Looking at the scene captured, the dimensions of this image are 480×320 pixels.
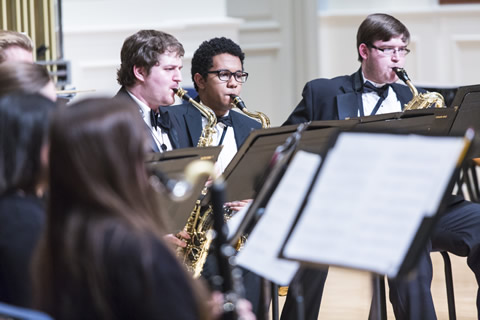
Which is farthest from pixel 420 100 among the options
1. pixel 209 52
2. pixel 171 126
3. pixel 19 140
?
pixel 19 140

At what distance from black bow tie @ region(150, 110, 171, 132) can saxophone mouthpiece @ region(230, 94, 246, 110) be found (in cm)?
29

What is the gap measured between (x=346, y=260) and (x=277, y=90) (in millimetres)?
4454

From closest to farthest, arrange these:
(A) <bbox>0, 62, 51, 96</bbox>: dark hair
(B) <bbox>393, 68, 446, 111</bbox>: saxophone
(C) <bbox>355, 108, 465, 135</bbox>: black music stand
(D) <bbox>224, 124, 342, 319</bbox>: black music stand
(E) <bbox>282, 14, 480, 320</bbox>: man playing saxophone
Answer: (A) <bbox>0, 62, 51, 96</bbox>: dark hair
(D) <bbox>224, 124, 342, 319</bbox>: black music stand
(C) <bbox>355, 108, 465, 135</bbox>: black music stand
(E) <bbox>282, 14, 480, 320</bbox>: man playing saxophone
(B) <bbox>393, 68, 446, 111</bbox>: saxophone

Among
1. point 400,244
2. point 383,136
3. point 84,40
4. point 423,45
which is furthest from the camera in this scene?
point 423,45

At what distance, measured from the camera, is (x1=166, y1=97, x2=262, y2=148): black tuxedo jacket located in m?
3.19

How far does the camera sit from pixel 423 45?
19.8 feet

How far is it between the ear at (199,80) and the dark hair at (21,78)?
1.41 meters

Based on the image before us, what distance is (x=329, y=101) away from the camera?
348 centimetres

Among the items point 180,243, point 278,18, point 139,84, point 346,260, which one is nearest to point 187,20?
point 278,18

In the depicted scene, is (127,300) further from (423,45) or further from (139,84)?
(423,45)

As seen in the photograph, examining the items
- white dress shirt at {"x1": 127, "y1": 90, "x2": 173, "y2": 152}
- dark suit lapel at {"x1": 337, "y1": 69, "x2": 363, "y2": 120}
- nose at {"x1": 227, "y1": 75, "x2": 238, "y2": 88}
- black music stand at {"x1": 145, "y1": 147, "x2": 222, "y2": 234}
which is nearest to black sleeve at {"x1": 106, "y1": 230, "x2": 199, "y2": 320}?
black music stand at {"x1": 145, "y1": 147, "x2": 222, "y2": 234}

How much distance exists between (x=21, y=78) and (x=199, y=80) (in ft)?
4.86

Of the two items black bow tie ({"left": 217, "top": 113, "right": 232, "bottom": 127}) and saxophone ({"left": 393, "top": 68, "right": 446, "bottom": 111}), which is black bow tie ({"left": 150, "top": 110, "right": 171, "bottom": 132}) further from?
saxophone ({"left": 393, "top": 68, "right": 446, "bottom": 111})

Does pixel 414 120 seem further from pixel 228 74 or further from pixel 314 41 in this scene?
pixel 314 41
